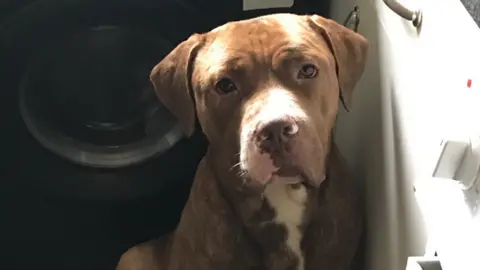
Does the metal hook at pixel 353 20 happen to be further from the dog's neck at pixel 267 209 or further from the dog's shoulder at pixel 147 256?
the dog's shoulder at pixel 147 256

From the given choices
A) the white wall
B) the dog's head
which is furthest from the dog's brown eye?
the white wall

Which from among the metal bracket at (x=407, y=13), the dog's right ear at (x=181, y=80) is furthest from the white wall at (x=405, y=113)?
the dog's right ear at (x=181, y=80)

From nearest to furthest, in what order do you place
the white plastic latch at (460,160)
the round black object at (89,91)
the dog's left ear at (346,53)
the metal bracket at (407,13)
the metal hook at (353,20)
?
the white plastic latch at (460,160) < the metal bracket at (407,13) < the dog's left ear at (346,53) < the metal hook at (353,20) < the round black object at (89,91)

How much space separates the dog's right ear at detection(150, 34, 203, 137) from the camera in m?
1.18

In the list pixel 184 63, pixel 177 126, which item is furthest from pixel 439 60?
pixel 177 126

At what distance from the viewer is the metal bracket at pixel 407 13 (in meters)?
0.92

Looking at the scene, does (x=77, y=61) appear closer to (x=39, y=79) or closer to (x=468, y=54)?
(x=39, y=79)

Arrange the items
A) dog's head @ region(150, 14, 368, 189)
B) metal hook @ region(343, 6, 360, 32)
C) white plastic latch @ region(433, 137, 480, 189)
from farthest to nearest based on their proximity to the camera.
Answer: metal hook @ region(343, 6, 360, 32)
dog's head @ region(150, 14, 368, 189)
white plastic latch @ region(433, 137, 480, 189)

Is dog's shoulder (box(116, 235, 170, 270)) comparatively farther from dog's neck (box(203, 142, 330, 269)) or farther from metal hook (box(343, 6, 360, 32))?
metal hook (box(343, 6, 360, 32))

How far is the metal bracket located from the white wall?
0.01 m

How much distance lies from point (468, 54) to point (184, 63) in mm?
535

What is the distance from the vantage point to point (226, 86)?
1.11 m

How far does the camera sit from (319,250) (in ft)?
4.00

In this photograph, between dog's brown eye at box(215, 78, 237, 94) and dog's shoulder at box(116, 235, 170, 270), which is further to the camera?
dog's shoulder at box(116, 235, 170, 270)
